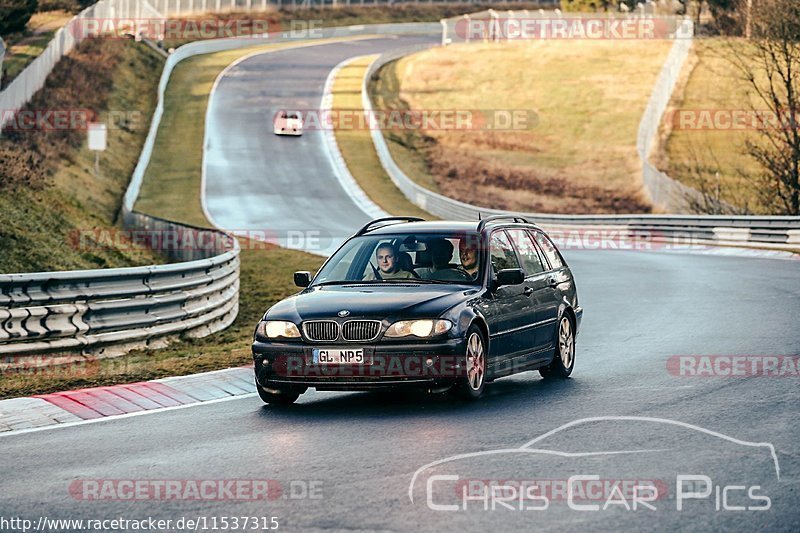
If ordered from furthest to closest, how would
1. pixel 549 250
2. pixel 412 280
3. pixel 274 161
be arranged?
pixel 274 161, pixel 549 250, pixel 412 280

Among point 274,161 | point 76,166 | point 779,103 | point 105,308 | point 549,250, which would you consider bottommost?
point 274,161

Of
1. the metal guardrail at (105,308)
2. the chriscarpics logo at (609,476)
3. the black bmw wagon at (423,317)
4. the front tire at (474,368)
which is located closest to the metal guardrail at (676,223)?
the metal guardrail at (105,308)

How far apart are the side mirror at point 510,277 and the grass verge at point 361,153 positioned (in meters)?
35.4

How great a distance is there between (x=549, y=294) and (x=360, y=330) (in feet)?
9.33

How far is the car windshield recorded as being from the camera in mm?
11789

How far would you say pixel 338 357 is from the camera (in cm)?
1060

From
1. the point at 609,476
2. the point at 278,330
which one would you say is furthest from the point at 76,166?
the point at 609,476

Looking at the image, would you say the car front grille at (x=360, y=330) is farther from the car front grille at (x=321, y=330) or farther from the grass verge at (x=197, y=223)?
the grass verge at (x=197, y=223)

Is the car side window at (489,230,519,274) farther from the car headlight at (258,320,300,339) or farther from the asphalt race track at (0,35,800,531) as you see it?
the car headlight at (258,320,300,339)

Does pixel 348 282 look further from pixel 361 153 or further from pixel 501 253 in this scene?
pixel 361 153

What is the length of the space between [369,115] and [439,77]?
42.7 feet

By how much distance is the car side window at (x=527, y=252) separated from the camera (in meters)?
12.8

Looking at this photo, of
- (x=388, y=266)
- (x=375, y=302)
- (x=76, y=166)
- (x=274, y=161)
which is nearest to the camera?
(x=375, y=302)

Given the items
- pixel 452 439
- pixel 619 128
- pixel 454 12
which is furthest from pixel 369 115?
pixel 452 439
